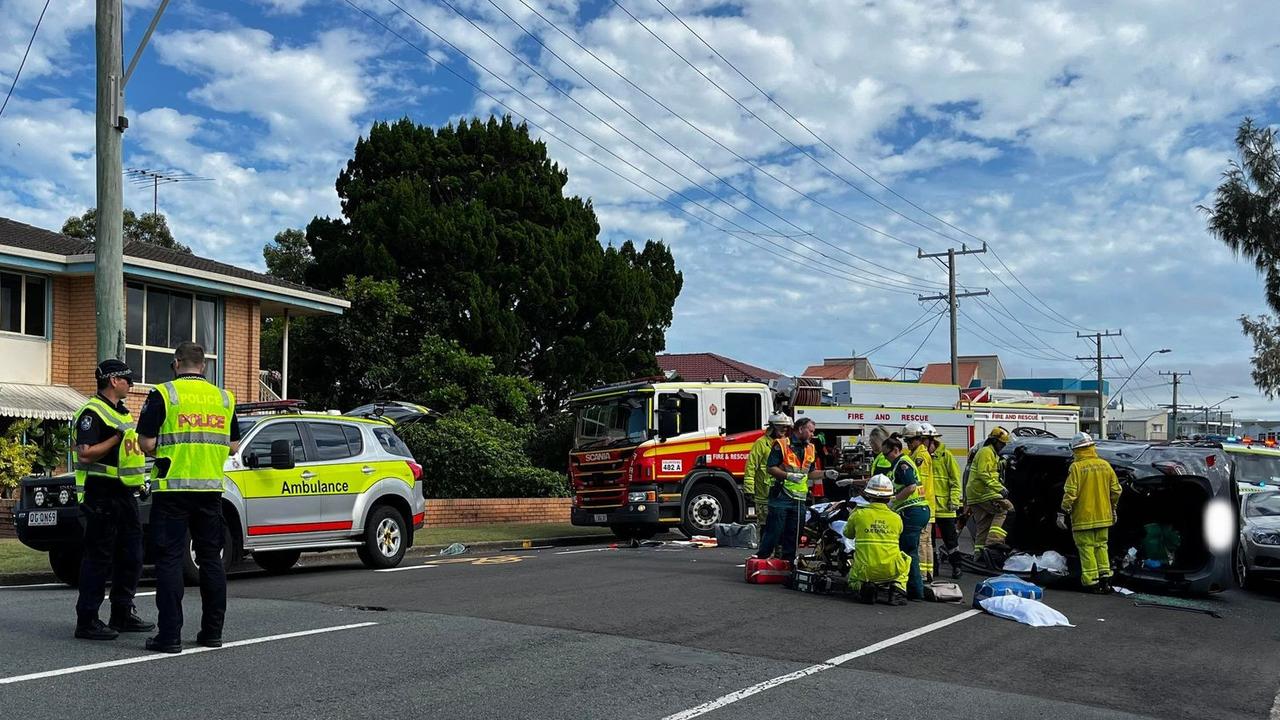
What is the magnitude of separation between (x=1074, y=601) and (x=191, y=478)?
8.56 meters

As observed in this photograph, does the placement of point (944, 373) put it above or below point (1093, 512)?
above

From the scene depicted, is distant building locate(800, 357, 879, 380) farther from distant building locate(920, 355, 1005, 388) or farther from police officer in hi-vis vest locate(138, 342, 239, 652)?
police officer in hi-vis vest locate(138, 342, 239, 652)

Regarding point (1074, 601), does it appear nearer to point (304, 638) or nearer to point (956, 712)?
point (956, 712)

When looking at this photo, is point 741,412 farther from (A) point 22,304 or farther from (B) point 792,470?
(A) point 22,304

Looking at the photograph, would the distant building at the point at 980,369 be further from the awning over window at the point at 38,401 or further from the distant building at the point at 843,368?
the awning over window at the point at 38,401

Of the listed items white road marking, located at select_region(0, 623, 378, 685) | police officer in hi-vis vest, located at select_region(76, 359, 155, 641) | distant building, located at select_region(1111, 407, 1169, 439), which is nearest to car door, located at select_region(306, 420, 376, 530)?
white road marking, located at select_region(0, 623, 378, 685)

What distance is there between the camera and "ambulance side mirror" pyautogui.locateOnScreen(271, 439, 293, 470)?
11656 millimetres

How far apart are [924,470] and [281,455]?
6860mm

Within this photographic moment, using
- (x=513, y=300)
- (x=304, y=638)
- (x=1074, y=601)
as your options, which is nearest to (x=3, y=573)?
(x=304, y=638)

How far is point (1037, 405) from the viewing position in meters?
28.7

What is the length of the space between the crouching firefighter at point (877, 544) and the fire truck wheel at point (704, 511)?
740cm

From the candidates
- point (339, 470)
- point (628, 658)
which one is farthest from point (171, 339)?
point (628, 658)

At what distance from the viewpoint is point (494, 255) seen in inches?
1171

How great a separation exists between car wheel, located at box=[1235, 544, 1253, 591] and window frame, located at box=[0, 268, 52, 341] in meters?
19.9
